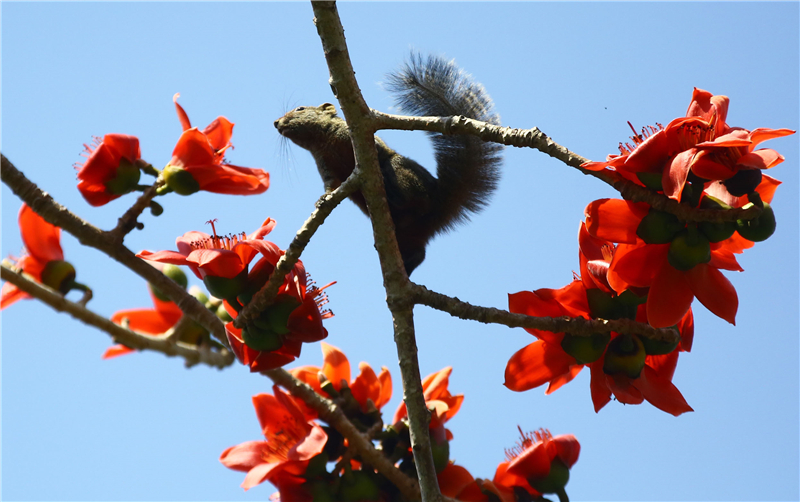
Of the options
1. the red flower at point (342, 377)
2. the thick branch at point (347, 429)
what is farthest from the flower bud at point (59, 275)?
the red flower at point (342, 377)

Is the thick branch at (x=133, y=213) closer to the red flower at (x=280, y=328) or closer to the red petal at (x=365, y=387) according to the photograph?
the red flower at (x=280, y=328)

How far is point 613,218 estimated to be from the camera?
4.54 feet

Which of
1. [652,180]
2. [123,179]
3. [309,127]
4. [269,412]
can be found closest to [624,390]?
[652,180]

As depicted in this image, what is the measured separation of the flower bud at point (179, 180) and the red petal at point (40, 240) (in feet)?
1.26

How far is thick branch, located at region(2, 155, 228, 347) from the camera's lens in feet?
5.34

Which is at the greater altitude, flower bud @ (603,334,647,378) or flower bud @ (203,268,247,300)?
flower bud @ (203,268,247,300)

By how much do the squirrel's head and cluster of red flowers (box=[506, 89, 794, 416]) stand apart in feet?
4.65

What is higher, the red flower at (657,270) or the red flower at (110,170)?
the red flower at (110,170)

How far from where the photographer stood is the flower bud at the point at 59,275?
1802mm

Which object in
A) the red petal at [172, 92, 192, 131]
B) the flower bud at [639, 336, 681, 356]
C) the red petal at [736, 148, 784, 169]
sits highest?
the red petal at [172, 92, 192, 131]

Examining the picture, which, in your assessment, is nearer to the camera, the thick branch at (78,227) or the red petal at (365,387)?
the thick branch at (78,227)

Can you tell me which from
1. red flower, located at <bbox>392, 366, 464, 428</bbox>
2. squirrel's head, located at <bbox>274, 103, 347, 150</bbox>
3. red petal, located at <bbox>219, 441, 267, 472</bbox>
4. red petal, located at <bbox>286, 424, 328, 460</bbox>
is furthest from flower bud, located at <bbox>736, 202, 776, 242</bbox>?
squirrel's head, located at <bbox>274, 103, 347, 150</bbox>

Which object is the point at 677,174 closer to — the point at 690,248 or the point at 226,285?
the point at 690,248

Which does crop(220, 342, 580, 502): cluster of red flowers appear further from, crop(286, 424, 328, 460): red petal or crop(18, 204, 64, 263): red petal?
crop(18, 204, 64, 263): red petal
